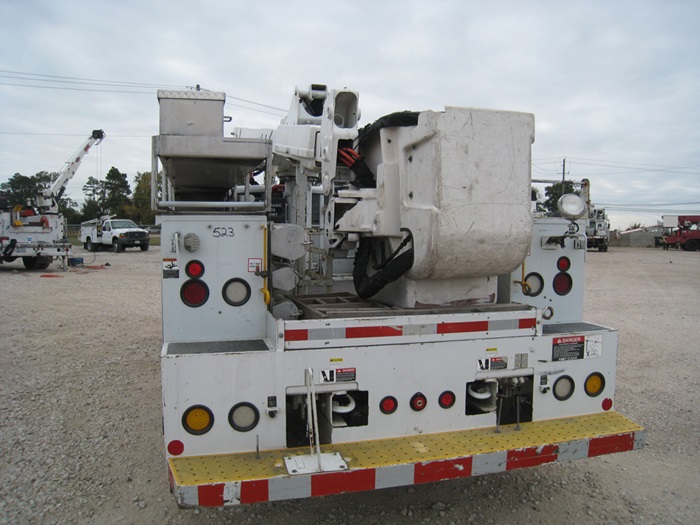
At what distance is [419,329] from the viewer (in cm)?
331

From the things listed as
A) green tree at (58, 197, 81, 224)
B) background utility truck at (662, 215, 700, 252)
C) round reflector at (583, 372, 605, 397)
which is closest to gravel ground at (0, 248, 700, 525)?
round reflector at (583, 372, 605, 397)

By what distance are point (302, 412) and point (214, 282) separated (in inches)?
36.6

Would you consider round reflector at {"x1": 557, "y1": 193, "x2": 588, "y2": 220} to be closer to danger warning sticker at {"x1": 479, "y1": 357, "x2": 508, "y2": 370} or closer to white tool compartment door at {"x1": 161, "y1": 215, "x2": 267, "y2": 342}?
danger warning sticker at {"x1": 479, "y1": 357, "x2": 508, "y2": 370}

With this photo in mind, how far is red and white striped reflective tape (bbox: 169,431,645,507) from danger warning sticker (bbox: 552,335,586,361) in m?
0.53

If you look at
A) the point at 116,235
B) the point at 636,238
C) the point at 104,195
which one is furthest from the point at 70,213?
the point at 636,238

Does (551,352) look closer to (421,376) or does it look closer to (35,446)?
(421,376)

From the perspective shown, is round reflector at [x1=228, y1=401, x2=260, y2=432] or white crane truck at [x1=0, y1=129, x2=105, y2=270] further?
white crane truck at [x1=0, y1=129, x2=105, y2=270]

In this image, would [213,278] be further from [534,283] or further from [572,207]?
[572,207]

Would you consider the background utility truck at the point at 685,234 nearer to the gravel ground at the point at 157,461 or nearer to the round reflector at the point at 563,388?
the gravel ground at the point at 157,461

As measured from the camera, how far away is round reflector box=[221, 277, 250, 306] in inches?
133

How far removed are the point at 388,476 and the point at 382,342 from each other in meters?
0.74

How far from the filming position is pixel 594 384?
12.3 feet

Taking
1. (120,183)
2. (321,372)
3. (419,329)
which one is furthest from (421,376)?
(120,183)

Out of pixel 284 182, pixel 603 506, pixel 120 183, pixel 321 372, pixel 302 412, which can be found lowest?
pixel 603 506
